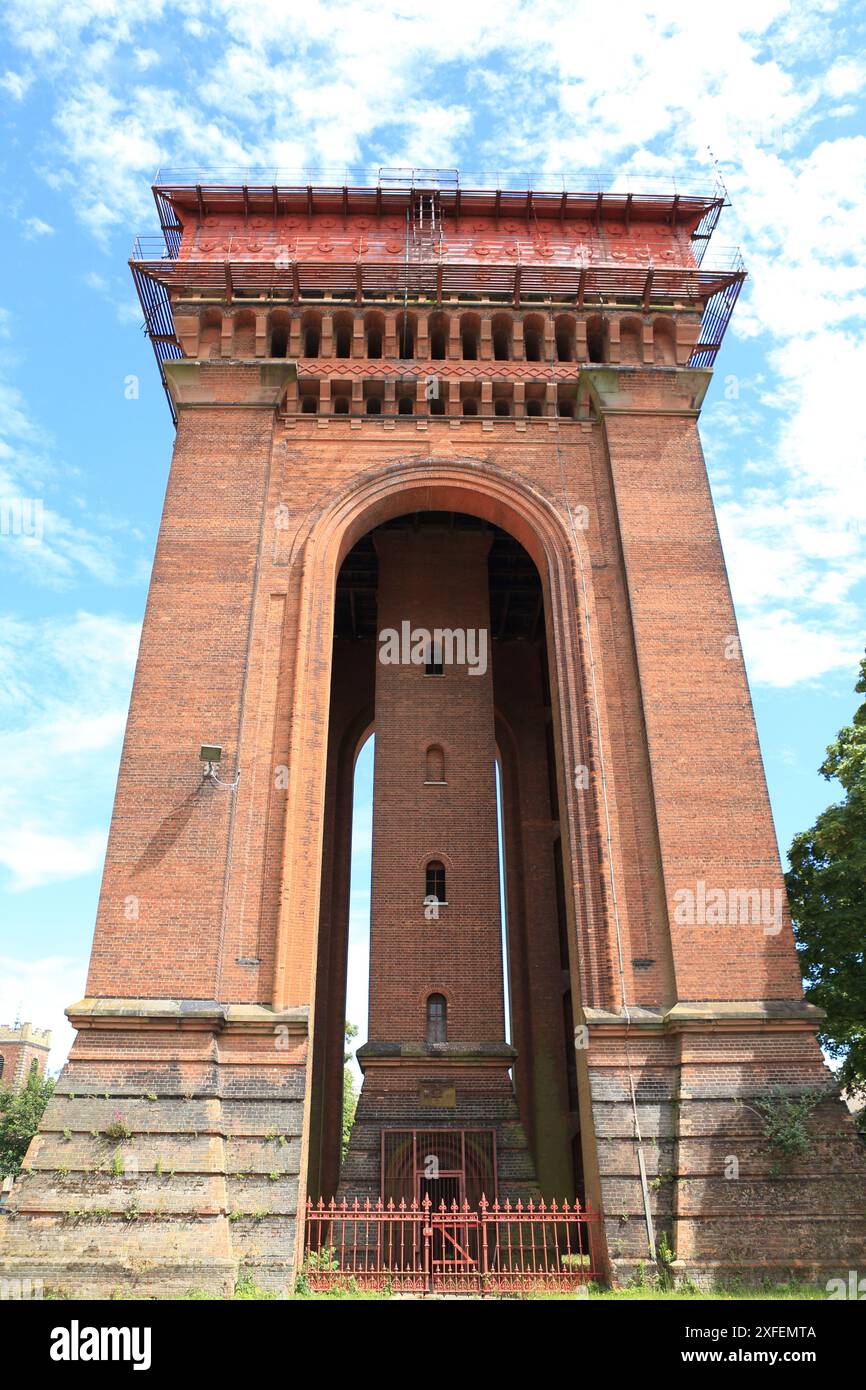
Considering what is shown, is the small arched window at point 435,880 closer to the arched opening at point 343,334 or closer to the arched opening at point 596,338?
the arched opening at point 343,334

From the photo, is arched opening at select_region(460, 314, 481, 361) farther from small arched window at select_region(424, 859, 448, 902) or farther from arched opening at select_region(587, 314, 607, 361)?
small arched window at select_region(424, 859, 448, 902)

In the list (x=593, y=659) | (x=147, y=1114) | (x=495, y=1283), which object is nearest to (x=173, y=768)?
(x=147, y=1114)

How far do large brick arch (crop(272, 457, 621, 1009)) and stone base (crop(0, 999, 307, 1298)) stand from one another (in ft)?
3.94

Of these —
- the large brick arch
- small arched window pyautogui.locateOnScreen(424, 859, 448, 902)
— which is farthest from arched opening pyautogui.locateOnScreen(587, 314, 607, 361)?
small arched window pyautogui.locateOnScreen(424, 859, 448, 902)

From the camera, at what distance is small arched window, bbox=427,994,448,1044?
19766 millimetres

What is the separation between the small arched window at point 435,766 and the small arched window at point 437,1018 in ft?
15.4

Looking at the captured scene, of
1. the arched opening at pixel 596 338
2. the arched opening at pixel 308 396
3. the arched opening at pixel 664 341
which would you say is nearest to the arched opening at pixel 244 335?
the arched opening at pixel 308 396

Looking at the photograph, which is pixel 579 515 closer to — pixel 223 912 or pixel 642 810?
pixel 642 810

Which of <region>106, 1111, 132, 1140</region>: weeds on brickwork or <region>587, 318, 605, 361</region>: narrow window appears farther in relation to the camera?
<region>587, 318, 605, 361</region>: narrow window

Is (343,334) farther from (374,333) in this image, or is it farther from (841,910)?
(841,910)

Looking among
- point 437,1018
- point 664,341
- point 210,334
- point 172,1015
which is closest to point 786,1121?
point 437,1018

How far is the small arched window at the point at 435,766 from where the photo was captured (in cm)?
2225

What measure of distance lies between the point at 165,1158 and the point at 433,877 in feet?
30.7

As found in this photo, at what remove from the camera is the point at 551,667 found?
19.6 m
